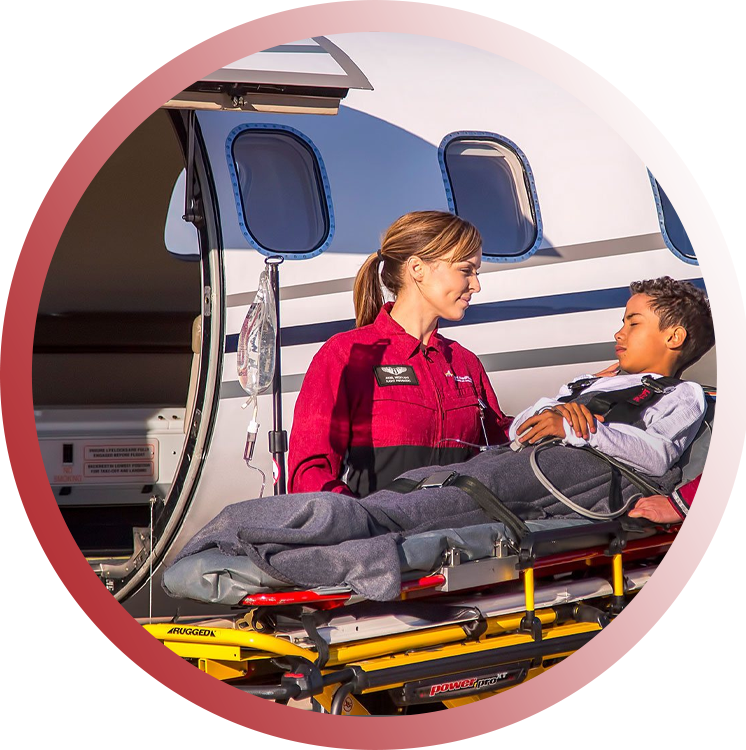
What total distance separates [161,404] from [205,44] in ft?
13.1

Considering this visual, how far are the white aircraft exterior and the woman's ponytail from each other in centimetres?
13

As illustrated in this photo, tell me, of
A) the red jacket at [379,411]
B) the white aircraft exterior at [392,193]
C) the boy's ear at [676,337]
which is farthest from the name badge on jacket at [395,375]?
the boy's ear at [676,337]

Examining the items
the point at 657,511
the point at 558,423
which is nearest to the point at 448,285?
the point at 558,423

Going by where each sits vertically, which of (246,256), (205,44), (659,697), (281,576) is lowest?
(659,697)

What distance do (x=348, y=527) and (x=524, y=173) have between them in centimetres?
265

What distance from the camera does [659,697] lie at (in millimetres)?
4977

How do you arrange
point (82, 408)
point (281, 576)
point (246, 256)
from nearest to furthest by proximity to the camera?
point (281, 576)
point (246, 256)
point (82, 408)

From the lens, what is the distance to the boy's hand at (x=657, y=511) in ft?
15.0

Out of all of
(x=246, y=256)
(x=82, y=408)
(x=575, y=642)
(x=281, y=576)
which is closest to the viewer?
(x=281, y=576)

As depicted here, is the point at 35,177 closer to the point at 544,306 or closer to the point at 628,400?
the point at 544,306

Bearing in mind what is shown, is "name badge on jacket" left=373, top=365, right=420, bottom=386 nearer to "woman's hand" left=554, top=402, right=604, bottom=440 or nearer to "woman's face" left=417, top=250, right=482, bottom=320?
"woman's face" left=417, top=250, right=482, bottom=320

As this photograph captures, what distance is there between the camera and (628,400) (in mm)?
4977
